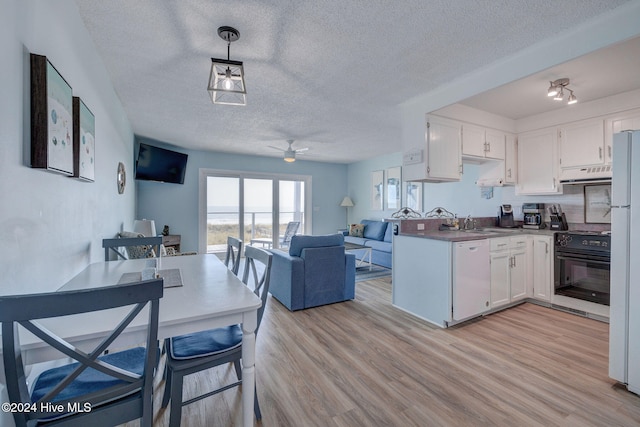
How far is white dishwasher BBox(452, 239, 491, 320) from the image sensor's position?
274 cm

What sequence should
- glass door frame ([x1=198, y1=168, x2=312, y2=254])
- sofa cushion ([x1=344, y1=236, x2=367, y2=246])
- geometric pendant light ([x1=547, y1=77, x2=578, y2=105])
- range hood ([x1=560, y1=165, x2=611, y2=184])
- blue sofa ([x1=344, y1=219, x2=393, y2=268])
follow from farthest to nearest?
1. glass door frame ([x1=198, y1=168, x2=312, y2=254])
2. sofa cushion ([x1=344, y1=236, x2=367, y2=246])
3. blue sofa ([x1=344, y1=219, x2=393, y2=268])
4. range hood ([x1=560, y1=165, x2=611, y2=184])
5. geometric pendant light ([x1=547, y1=77, x2=578, y2=105])

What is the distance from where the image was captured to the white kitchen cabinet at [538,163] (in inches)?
138

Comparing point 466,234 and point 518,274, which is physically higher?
point 466,234

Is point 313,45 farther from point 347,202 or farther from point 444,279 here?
point 347,202

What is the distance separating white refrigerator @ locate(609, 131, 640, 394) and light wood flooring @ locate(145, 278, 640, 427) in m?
0.20

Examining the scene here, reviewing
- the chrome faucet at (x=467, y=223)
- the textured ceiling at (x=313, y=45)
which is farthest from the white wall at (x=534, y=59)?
the chrome faucet at (x=467, y=223)

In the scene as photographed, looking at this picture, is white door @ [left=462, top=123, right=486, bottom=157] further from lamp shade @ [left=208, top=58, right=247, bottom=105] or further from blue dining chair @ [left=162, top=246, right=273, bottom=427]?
blue dining chair @ [left=162, top=246, right=273, bottom=427]

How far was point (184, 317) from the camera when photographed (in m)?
1.08

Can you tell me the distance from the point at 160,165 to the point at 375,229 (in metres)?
4.59

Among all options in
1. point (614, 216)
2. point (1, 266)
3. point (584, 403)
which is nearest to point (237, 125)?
point (1, 266)

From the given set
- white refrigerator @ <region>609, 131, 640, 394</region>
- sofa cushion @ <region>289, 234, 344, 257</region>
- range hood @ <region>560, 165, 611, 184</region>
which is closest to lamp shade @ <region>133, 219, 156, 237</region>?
sofa cushion @ <region>289, 234, 344, 257</region>

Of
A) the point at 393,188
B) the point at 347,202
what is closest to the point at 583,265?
the point at 393,188

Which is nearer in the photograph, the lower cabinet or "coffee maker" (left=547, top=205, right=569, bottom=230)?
the lower cabinet

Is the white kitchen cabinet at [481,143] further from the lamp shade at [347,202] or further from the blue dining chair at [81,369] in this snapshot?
the lamp shade at [347,202]
